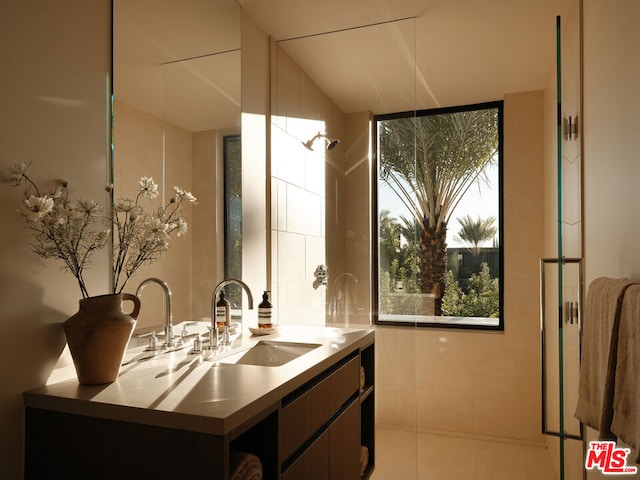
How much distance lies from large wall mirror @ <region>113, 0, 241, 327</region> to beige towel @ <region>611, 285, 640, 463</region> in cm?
153

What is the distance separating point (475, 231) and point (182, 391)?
115 inches

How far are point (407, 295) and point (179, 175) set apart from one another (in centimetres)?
170

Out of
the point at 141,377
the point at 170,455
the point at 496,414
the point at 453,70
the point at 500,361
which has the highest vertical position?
the point at 453,70

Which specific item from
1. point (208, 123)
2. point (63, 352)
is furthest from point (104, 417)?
point (208, 123)

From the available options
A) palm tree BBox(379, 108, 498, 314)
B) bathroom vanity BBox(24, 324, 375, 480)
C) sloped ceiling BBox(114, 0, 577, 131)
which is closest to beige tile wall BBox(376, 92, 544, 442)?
palm tree BBox(379, 108, 498, 314)

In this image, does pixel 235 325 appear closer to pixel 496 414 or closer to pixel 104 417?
pixel 104 417

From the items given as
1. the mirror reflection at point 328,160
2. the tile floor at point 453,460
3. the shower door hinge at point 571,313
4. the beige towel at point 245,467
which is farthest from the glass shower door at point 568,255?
the beige towel at point 245,467

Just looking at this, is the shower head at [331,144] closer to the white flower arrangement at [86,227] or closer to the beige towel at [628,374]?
the white flower arrangement at [86,227]

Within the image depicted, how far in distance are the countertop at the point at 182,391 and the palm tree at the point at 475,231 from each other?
2235 mm

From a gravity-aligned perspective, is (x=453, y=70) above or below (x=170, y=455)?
above

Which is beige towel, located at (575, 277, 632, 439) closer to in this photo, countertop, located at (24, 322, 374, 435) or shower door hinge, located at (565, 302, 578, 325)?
shower door hinge, located at (565, 302, 578, 325)

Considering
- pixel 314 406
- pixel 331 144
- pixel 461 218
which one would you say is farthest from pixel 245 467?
pixel 461 218

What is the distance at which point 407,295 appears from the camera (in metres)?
2.99

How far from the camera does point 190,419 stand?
1092 millimetres
